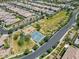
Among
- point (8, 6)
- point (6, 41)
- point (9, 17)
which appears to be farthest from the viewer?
point (8, 6)

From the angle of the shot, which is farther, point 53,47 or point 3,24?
point 3,24

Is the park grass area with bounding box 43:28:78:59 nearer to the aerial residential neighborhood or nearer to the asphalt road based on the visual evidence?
the aerial residential neighborhood

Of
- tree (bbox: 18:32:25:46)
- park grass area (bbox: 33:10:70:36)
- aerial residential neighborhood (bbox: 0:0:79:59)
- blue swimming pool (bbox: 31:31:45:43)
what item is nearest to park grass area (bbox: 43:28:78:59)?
aerial residential neighborhood (bbox: 0:0:79:59)

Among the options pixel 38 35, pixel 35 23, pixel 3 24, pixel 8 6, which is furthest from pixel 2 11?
pixel 38 35

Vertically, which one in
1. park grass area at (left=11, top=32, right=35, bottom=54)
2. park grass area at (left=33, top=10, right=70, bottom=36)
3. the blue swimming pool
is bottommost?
park grass area at (left=11, top=32, right=35, bottom=54)

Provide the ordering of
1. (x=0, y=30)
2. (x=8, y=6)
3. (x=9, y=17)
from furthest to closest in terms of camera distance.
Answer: (x=8, y=6) < (x=9, y=17) < (x=0, y=30)

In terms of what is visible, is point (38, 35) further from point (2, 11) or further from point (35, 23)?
point (2, 11)

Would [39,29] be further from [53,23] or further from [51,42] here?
[51,42]
